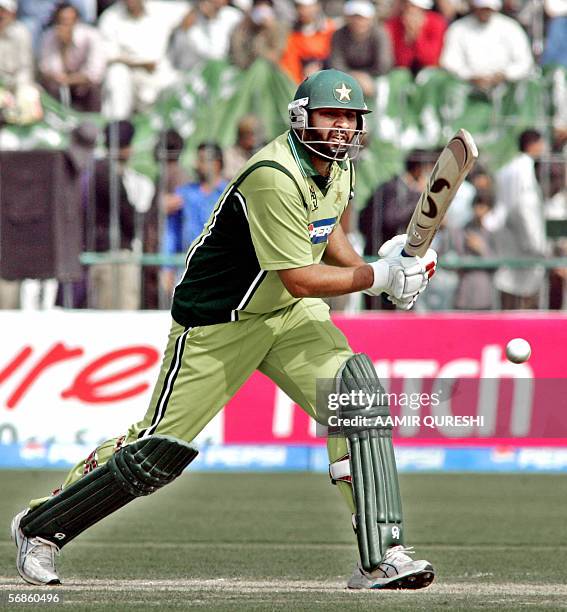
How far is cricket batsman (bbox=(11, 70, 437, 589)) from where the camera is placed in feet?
17.6

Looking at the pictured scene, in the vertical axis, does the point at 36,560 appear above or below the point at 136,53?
below

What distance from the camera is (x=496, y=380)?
1118 cm

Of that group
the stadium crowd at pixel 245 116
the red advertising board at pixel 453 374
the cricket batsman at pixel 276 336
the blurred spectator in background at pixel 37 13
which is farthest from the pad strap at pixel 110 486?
the blurred spectator in background at pixel 37 13

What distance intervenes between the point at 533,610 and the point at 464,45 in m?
9.42

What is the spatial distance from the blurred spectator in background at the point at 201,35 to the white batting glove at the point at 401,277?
8.60 metres

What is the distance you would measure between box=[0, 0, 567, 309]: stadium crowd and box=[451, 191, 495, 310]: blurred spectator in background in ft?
0.04

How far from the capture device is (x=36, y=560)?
223 inches

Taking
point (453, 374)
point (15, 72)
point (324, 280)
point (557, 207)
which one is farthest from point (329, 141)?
point (15, 72)

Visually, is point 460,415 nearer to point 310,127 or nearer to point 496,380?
point 496,380

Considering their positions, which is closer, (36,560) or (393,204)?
(36,560)

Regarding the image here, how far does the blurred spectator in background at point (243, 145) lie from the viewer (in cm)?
1214

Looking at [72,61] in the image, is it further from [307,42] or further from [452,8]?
[452,8]

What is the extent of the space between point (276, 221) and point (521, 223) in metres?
7.02

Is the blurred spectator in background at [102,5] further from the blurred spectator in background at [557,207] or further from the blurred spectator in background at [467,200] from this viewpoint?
the blurred spectator in background at [557,207]
